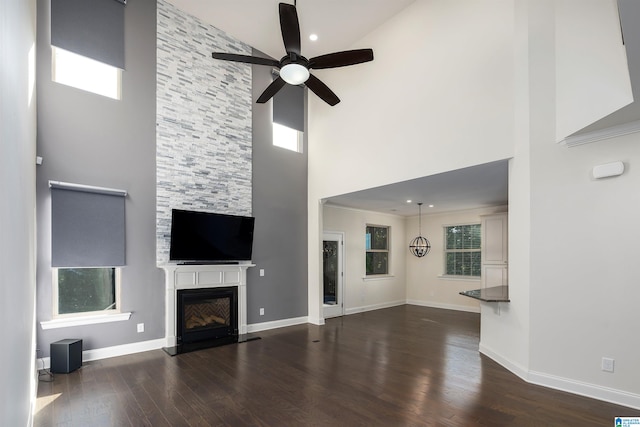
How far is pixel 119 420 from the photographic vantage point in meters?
2.94

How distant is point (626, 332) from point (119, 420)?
496cm

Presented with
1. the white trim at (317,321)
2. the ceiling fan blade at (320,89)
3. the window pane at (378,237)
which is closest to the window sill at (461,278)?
the window pane at (378,237)

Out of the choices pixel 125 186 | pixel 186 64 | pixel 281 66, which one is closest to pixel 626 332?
pixel 281 66

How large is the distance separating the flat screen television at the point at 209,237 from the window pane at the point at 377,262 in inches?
155

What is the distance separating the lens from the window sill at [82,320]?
4.07 meters

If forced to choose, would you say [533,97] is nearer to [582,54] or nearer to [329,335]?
[582,54]

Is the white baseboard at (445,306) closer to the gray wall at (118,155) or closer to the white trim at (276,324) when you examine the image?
the white trim at (276,324)

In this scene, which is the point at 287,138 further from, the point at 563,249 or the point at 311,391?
the point at 563,249

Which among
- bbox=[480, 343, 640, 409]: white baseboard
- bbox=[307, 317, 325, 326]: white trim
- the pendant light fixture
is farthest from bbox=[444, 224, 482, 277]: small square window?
bbox=[480, 343, 640, 409]: white baseboard

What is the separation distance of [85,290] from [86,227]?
0.90m

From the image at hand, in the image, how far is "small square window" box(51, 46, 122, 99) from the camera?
4.38 m

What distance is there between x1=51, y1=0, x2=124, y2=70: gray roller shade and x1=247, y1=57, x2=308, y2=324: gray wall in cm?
241

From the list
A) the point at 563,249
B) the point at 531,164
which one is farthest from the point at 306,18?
the point at 563,249

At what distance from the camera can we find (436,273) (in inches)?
352
